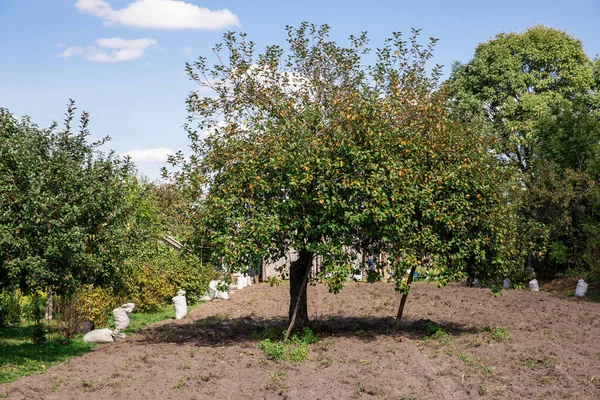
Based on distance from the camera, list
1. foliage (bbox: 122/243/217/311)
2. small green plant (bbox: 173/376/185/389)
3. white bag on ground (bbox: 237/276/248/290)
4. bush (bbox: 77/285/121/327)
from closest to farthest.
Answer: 1. small green plant (bbox: 173/376/185/389)
2. bush (bbox: 77/285/121/327)
3. foliage (bbox: 122/243/217/311)
4. white bag on ground (bbox: 237/276/248/290)

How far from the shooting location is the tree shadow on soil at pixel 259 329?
605 inches

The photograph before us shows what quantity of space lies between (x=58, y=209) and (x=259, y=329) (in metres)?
6.76

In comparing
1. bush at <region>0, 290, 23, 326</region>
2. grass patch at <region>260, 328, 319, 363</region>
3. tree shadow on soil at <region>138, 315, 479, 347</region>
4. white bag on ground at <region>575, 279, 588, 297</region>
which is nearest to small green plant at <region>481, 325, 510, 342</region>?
tree shadow on soil at <region>138, 315, 479, 347</region>

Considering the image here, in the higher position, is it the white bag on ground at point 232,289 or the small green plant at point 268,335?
the white bag on ground at point 232,289

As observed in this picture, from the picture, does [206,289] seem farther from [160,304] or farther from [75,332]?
[75,332]

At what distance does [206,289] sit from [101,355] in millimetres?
10513

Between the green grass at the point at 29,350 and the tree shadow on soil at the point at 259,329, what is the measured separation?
50.0 inches

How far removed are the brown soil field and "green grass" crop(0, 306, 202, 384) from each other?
→ 53cm

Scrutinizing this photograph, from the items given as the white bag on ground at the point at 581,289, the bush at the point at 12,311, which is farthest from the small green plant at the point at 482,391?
the white bag on ground at the point at 581,289

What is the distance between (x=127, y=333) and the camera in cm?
1670

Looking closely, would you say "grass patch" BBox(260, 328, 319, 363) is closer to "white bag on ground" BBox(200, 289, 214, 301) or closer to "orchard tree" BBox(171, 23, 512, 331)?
"orchard tree" BBox(171, 23, 512, 331)

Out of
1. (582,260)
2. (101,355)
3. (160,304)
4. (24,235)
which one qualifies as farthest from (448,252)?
(582,260)

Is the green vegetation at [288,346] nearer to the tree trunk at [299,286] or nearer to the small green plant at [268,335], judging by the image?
the small green plant at [268,335]

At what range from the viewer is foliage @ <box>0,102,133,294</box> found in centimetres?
1148
